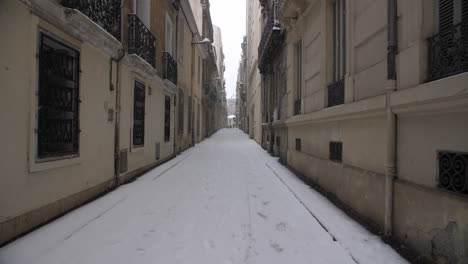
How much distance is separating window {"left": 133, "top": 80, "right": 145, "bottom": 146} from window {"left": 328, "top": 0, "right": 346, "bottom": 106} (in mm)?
5161

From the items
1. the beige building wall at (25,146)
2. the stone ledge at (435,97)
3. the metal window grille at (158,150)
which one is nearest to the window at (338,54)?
the stone ledge at (435,97)

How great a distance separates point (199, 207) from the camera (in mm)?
5039

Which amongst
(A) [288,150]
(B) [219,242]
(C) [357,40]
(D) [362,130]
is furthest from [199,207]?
(A) [288,150]

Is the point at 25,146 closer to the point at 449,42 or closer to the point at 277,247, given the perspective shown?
the point at 277,247

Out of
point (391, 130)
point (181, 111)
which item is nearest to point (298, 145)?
point (391, 130)

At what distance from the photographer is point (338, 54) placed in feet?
19.9

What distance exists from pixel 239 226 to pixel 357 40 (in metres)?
3.43

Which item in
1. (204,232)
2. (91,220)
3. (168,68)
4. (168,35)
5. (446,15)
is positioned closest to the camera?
(446,15)

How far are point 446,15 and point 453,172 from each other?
5.08 ft

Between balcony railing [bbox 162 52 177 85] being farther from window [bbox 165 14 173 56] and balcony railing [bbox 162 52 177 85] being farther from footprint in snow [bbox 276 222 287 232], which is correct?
footprint in snow [bbox 276 222 287 232]

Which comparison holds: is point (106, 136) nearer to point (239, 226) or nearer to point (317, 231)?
point (239, 226)

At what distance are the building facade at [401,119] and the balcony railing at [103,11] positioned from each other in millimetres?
4501

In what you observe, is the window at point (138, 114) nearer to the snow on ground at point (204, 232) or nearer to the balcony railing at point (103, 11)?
the balcony railing at point (103, 11)

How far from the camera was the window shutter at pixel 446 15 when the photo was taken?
2836 millimetres
